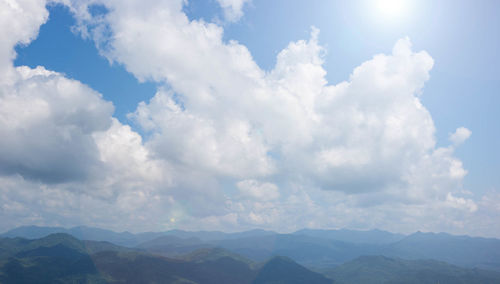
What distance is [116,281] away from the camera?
19925 centimetres

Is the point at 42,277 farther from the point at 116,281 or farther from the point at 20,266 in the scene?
the point at 116,281

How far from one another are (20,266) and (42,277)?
18254 millimetres

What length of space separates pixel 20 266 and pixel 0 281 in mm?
25119

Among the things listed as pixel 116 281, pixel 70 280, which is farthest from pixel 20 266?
pixel 116 281

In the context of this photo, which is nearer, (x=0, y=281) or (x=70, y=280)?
(x=0, y=281)

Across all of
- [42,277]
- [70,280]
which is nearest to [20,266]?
[42,277]

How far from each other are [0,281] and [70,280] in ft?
119

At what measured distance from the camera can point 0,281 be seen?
167875mm

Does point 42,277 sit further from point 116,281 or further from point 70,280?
point 116,281

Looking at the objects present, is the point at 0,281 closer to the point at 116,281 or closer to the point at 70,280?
the point at 70,280

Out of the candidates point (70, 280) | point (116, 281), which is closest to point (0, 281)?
point (70, 280)

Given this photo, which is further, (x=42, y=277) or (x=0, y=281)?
(x=42, y=277)

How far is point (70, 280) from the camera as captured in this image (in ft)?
630

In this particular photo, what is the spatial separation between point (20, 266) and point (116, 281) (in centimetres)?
6062
